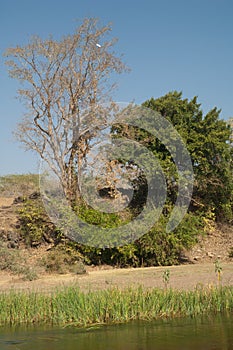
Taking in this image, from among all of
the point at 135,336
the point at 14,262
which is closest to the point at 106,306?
the point at 135,336

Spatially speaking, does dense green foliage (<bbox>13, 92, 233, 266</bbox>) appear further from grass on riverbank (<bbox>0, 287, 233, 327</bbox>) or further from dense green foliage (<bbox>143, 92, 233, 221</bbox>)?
grass on riverbank (<bbox>0, 287, 233, 327</bbox>)

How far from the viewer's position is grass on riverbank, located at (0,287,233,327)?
10094 millimetres

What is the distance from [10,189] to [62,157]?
607 inches

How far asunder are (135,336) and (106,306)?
46.8 inches

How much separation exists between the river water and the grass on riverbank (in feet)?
0.91

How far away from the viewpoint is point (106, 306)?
400 inches

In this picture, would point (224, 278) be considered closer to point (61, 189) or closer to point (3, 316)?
point (3, 316)

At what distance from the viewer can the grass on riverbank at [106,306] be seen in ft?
33.1

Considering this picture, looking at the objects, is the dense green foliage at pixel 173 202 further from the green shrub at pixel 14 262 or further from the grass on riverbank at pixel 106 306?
the grass on riverbank at pixel 106 306

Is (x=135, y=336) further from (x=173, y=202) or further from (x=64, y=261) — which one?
(x=173, y=202)

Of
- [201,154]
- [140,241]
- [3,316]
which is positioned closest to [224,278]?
[140,241]

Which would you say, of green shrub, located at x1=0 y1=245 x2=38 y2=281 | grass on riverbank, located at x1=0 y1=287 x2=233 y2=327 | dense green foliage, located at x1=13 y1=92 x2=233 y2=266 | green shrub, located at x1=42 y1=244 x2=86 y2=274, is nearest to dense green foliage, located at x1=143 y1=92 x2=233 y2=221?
dense green foliage, located at x1=13 y1=92 x2=233 y2=266

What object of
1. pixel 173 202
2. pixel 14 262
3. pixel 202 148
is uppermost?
pixel 202 148

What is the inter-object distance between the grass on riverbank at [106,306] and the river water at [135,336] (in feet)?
0.91
